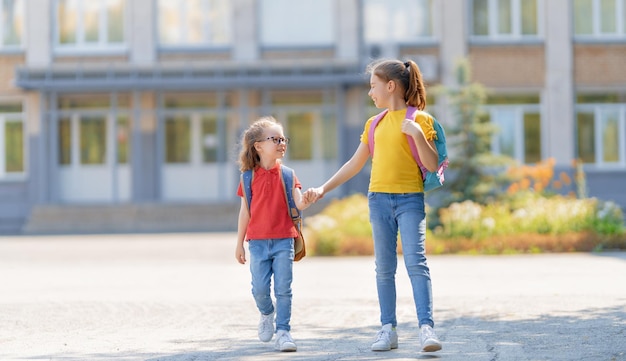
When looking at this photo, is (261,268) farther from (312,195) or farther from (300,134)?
(300,134)

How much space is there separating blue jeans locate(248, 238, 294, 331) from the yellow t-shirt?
0.74m

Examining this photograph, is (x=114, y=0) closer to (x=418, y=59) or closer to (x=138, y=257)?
(x=418, y=59)

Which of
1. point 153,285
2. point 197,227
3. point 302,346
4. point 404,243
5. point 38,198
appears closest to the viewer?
point 404,243

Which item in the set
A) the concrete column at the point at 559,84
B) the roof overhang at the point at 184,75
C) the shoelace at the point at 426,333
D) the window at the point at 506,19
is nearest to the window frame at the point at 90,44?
the roof overhang at the point at 184,75

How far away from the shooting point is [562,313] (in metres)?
9.34

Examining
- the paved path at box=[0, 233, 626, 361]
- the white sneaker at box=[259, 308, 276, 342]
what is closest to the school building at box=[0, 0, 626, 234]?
the paved path at box=[0, 233, 626, 361]

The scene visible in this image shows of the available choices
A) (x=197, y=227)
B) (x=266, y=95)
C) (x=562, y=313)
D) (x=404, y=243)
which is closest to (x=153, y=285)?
(x=562, y=313)

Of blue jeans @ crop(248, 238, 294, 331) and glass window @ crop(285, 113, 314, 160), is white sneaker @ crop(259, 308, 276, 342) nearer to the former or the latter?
blue jeans @ crop(248, 238, 294, 331)

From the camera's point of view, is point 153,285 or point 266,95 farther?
point 266,95

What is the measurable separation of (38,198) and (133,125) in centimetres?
→ 319

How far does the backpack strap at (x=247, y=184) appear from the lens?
298 inches

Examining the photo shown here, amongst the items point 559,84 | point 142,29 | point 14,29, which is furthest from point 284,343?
point 14,29

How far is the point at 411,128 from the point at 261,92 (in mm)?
24450

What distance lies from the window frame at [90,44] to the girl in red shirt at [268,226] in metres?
24.5
